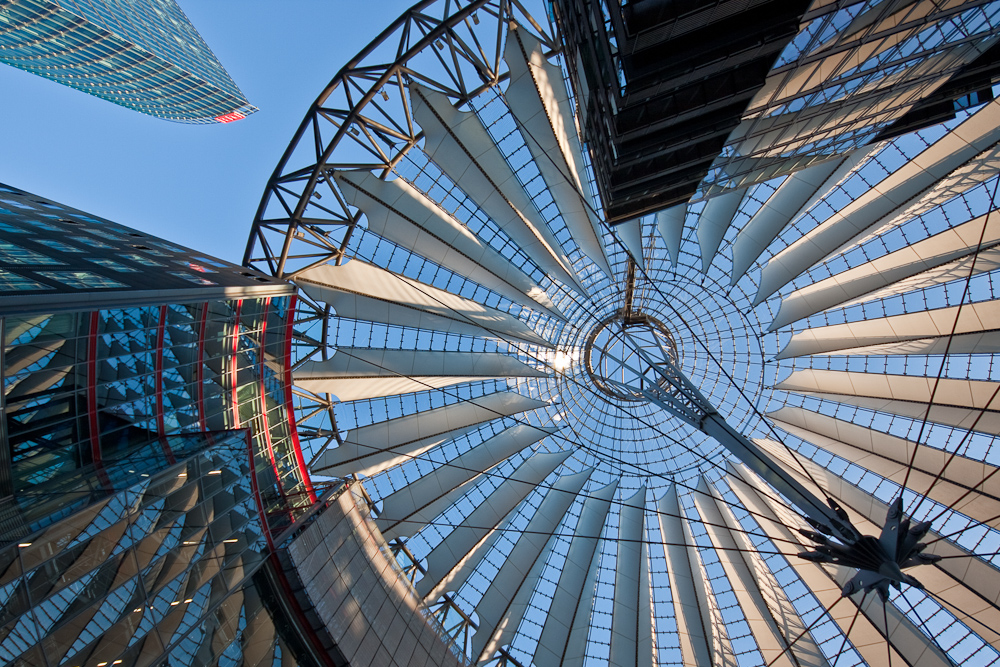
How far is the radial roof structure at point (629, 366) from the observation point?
19281mm

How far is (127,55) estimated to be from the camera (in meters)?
77.6

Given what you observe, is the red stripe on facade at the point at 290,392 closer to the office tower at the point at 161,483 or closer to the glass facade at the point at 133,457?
the office tower at the point at 161,483

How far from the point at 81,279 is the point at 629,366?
55.6ft

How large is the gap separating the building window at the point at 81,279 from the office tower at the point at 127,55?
65417 mm

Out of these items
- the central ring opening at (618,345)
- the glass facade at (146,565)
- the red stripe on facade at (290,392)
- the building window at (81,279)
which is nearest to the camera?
the glass facade at (146,565)

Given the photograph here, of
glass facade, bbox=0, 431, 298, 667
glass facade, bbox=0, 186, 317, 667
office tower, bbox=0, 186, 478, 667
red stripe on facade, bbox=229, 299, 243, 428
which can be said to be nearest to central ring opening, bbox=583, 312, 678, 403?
office tower, bbox=0, 186, 478, 667

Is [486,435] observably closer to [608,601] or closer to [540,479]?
[540,479]

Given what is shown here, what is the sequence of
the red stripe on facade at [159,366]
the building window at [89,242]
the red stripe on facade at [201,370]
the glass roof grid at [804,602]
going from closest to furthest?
the red stripe on facade at [159,366]
the building window at [89,242]
the red stripe on facade at [201,370]
the glass roof grid at [804,602]

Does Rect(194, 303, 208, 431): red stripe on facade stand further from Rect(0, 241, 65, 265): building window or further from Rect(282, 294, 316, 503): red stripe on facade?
Rect(0, 241, 65, 265): building window

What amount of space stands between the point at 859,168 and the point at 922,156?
7.09 feet

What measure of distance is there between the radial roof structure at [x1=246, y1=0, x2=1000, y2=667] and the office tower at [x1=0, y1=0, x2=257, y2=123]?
205 ft

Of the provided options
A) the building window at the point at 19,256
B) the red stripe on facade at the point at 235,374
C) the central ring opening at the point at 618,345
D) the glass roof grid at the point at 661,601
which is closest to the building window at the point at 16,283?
the building window at the point at 19,256

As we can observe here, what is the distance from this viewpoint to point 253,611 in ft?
55.8

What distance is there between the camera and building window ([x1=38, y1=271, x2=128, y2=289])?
1180 cm
